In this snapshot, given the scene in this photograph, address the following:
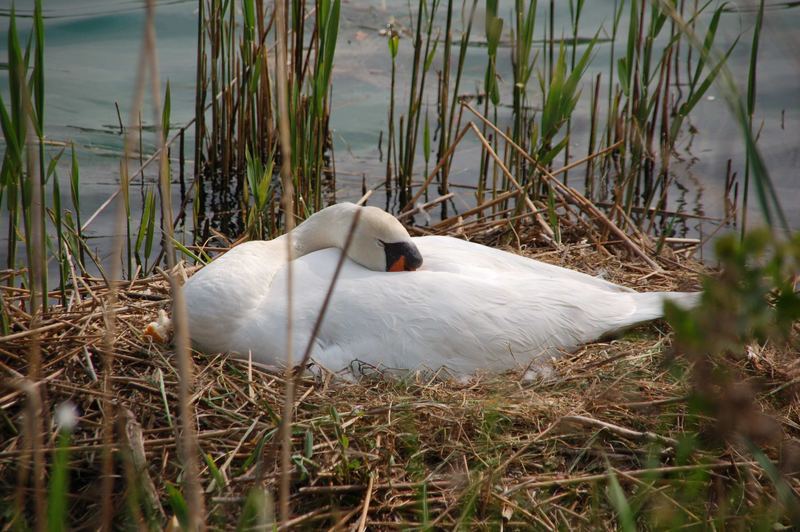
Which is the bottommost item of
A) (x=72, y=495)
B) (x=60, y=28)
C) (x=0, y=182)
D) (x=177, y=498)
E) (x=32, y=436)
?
(x=72, y=495)

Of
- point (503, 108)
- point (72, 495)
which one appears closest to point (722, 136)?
point (503, 108)

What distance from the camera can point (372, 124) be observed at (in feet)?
24.5

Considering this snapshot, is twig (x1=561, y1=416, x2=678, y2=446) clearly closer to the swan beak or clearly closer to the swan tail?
the swan tail

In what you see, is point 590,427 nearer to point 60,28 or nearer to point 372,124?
point 372,124

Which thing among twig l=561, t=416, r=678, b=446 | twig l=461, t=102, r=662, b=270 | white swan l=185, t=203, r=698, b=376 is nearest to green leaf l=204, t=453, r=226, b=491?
white swan l=185, t=203, r=698, b=376

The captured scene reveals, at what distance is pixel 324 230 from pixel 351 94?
14.1 feet

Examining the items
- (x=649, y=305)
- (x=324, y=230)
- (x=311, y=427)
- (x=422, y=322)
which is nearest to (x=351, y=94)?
(x=324, y=230)

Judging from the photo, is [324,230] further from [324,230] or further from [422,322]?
[422,322]

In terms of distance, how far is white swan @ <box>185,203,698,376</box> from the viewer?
3273 mm

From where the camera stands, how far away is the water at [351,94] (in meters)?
6.45

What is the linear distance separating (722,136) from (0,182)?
5.91 metres

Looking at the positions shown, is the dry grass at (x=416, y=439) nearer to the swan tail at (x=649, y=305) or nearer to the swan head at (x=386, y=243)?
the swan tail at (x=649, y=305)

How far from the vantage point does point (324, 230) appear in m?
3.91

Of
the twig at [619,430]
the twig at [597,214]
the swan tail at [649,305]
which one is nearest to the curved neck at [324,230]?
the twig at [597,214]
